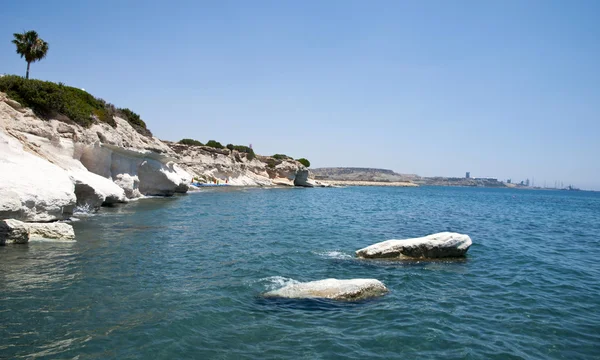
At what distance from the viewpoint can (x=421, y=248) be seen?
1435 cm

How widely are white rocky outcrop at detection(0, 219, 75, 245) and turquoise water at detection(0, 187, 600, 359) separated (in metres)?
0.53

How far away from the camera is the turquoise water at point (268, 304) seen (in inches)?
271

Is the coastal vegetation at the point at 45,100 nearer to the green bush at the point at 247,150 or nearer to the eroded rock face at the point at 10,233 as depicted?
the eroded rock face at the point at 10,233

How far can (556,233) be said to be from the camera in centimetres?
2442

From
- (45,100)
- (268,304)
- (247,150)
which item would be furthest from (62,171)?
(247,150)

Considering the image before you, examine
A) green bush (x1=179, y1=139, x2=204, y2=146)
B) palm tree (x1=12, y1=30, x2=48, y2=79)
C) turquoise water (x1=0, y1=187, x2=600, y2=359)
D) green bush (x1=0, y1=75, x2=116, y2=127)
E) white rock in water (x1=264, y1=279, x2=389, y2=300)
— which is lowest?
turquoise water (x1=0, y1=187, x2=600, y2=359)

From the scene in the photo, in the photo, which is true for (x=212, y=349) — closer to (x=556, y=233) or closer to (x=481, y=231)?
(x=481, y=231)

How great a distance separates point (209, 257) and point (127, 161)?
73.5 ft

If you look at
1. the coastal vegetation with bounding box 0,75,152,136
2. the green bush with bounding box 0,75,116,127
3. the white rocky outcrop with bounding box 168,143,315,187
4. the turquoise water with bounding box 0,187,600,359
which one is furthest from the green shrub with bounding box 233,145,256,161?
the turquoise water with bounding box 0,187,600,359

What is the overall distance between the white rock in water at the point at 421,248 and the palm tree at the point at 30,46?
39.6 m

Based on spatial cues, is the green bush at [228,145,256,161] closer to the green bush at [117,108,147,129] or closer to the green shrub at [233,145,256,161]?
the green shrub at [233,145,256,161]

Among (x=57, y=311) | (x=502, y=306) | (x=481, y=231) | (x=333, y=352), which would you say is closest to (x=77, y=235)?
(x=57, y=311)

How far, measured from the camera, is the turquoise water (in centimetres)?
688

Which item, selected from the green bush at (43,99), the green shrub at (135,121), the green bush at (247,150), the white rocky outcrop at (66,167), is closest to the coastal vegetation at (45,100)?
the green bush at (43,99)
